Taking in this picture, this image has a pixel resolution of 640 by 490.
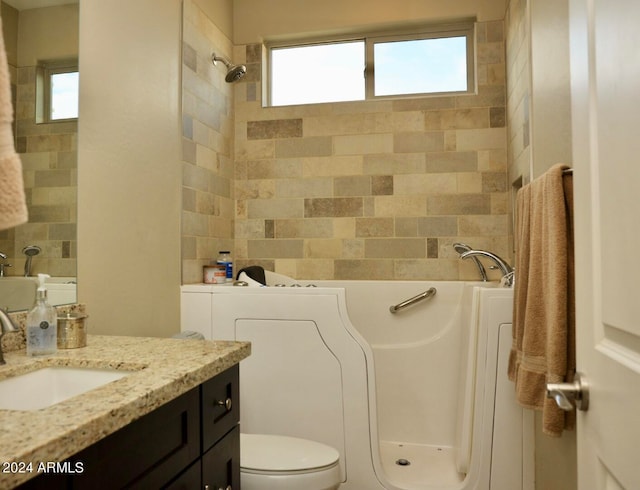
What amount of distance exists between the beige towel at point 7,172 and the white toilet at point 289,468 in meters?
1.35

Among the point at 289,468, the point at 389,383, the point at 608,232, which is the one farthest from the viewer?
the point at 389,383

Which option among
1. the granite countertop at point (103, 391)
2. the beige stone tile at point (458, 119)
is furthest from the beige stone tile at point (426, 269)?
the granite countertop at point (103, 391)

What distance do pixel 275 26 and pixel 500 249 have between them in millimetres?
1975

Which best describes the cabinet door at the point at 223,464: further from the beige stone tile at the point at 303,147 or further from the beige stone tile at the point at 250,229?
the beige stone tile at the point at 303,147

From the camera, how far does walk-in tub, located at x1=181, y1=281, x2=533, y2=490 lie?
192cm

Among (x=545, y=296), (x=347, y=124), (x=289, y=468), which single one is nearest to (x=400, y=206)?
(x=347, y=124)

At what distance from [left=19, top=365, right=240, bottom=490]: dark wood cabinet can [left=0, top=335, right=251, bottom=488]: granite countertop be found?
36 millimetres

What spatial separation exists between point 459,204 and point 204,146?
1512 mm

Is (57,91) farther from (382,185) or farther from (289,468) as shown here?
(382,185)

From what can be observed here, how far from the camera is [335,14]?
2943 millimetres

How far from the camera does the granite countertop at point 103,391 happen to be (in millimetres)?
659

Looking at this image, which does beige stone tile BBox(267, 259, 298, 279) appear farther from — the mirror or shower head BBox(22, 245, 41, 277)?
shower head BBox(22, 245, 41, 277)

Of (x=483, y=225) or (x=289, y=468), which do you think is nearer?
(x=289, y=468)

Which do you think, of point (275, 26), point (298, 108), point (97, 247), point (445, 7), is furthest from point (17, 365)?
point (445, 7)
